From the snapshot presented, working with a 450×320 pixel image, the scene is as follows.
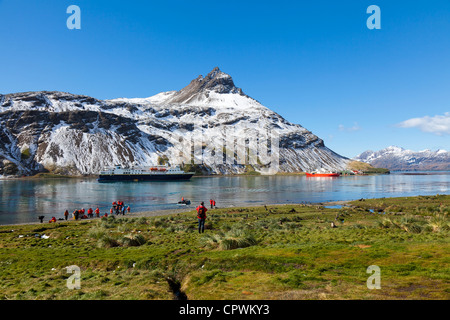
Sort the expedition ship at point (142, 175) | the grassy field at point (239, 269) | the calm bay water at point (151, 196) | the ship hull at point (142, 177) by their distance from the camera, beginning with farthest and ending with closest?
1. the expedition ship at point (142, 175)
2. the ship hull at point (142, 177)
3. the calm bay water at point (151, 196)
4. the grassy field at point (239, 269)

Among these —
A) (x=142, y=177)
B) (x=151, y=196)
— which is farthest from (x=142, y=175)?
(x=151, y=196)

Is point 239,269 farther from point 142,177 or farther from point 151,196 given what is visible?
point 142,177

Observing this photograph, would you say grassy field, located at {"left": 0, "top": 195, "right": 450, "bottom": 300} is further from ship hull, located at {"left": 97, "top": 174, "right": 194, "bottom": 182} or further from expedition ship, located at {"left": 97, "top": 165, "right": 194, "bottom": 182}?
expedition ship, located at {"left": 97, "top": 165, "right": 194, "bottom": 182}

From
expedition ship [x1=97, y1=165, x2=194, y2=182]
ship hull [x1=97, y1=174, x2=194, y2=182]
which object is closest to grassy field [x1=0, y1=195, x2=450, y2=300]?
ship hull [x1=97, y1=174, x2=194, y2=182]

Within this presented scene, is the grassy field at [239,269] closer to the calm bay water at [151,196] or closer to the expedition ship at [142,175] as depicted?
the calm bay water at [151,196]

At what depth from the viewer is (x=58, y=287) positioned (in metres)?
Result: 10.7

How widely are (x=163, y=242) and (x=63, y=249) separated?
6692 millimetres

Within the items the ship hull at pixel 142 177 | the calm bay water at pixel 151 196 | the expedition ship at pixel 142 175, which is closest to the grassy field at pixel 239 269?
the calm bay water at pixel 151 196

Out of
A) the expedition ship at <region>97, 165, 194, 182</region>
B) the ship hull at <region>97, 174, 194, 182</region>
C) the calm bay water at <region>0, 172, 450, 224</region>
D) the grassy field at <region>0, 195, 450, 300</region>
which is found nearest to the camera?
the grassy field at <region>0, 195, 450, 300</region>

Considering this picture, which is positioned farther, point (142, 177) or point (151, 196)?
Answer: point (142, 177)

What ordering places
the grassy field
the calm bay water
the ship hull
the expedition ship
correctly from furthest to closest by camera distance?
the expedition ship, the ship hull, the calm bay water, the grassy field

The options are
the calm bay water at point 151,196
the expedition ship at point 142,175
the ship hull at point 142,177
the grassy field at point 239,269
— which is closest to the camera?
the grassy field at point 239,269

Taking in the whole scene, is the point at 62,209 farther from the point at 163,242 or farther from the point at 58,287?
the point at 58,287
